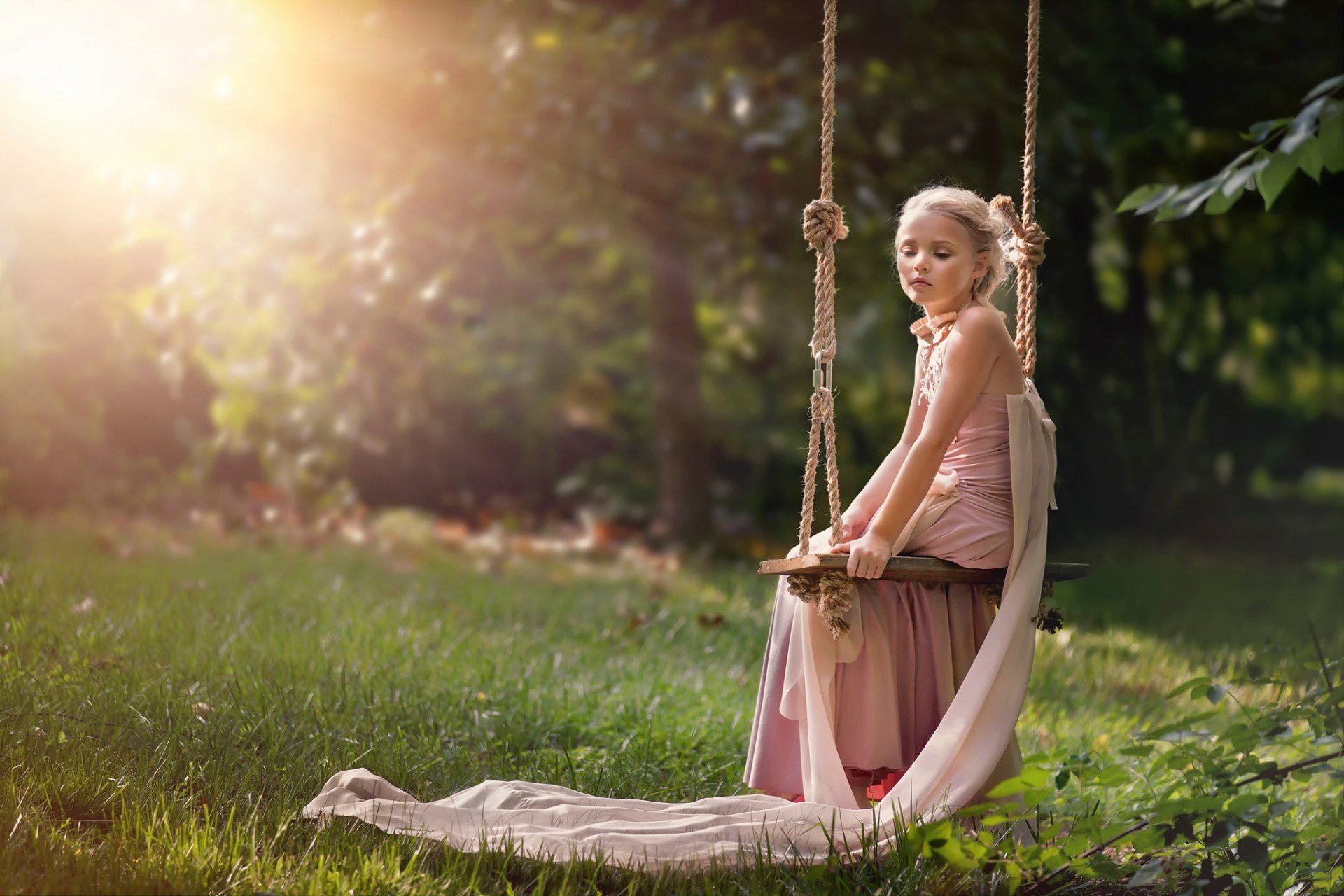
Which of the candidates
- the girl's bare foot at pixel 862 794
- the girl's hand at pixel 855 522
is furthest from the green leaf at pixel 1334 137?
the girl's bare foot at pixel 862 794

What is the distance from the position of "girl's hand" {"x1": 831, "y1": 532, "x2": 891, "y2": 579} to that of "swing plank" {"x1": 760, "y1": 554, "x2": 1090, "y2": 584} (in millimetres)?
18

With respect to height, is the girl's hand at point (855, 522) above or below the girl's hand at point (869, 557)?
above

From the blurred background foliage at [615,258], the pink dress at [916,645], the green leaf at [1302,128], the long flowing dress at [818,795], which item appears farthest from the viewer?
the blurred background foliage at [615,258]

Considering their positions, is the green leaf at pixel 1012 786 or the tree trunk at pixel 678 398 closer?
the green leaf at pixel 1012 786

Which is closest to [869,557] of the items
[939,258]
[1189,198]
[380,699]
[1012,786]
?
[1012,786]

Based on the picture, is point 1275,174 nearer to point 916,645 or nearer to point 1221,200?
point 1221,200

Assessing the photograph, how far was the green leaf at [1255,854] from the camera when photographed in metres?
2.20

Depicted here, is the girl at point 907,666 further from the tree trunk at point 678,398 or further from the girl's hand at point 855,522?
the tree trunk at point 678,398

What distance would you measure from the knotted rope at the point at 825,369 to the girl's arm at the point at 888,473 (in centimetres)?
16

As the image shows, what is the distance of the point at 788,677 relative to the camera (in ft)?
9.75

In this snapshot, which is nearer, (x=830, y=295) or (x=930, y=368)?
(x=830, y=295)

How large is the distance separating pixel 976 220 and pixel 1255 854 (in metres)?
1.52

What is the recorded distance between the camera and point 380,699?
3895 mm

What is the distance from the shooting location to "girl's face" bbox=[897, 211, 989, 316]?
2924 millimetres
